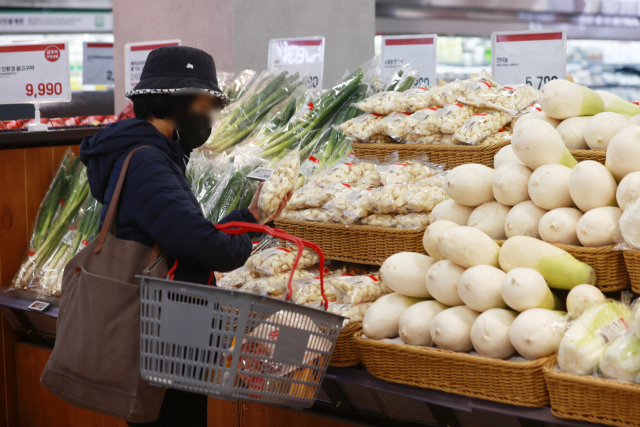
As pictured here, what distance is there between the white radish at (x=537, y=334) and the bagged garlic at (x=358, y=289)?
0.57 m

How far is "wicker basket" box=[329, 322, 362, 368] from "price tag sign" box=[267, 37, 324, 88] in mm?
2017

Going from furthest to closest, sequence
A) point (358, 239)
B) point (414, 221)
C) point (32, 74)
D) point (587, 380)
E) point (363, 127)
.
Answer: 1. point (32, 74)
2. point (363, 127)
3. point (358, 239)
4. point (414, 221)
5. point (587, 380)

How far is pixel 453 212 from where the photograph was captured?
6.62ft

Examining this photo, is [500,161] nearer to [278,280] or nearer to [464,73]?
[278,280]

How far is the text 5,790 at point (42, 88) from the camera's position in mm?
3762

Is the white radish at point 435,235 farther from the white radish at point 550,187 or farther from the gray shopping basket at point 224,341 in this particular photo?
the gray shopping basket at point 224,341

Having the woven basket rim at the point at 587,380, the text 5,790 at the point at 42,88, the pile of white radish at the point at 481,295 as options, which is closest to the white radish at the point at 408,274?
the pile of white radish at the point at 481,295

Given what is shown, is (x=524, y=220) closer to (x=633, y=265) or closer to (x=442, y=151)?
(x=633, y=265)

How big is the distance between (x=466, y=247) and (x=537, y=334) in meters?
0.29

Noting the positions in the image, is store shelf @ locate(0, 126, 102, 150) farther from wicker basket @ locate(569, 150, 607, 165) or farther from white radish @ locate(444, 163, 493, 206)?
wicker basket @ locate(569, 150, 607, 165)

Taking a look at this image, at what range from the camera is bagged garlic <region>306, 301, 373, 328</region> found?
2000 millimetres

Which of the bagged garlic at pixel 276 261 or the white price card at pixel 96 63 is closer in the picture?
the bagged garlic at pixel 276 261

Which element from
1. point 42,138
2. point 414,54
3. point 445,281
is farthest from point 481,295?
point 42,138

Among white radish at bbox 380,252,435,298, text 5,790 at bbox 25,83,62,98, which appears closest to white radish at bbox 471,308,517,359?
white radish at bbox 380,252,435,298
